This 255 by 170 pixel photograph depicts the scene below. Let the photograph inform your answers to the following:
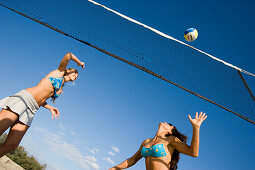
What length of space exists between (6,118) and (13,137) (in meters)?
0.37

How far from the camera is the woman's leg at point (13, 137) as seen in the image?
121 inches

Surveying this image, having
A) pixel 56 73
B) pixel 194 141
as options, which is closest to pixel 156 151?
pixel 194 141

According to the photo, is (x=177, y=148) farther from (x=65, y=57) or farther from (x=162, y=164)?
(x=65, y=57)

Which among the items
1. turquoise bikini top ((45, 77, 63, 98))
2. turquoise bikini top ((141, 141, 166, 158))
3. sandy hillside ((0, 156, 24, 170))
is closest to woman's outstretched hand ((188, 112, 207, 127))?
turquoise bikini top ((141, 141, 166, 158))

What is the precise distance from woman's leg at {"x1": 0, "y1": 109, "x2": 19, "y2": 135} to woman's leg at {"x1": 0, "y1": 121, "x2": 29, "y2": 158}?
0.16 metres

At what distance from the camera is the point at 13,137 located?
3139 mm

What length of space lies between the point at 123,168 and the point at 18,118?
1.86 meters

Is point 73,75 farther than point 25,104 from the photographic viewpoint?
Yes

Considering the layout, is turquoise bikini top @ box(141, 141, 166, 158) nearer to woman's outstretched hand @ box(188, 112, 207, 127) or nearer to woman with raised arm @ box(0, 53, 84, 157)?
woman's outstretched hand @ box(188, 112, 207, 127)

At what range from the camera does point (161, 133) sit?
10.8 feet

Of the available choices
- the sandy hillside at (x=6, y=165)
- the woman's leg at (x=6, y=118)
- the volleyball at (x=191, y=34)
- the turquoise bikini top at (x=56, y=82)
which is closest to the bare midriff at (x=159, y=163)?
the turquoise bikini top at (x=56, y=82)

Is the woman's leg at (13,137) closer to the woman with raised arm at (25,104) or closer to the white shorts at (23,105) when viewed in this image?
the woman with raised arm at (25,104)

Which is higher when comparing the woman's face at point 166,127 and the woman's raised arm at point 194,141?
the woman's face at point 166,127

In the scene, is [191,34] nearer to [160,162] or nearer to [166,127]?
[166,127]
